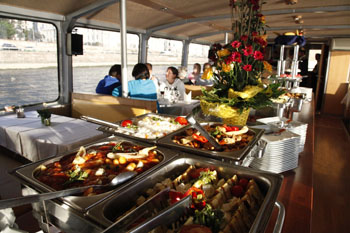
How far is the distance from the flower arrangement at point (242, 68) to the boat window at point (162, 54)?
383 cm

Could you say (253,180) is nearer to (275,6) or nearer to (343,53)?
(275,6)

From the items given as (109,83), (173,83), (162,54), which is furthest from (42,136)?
(162,54)

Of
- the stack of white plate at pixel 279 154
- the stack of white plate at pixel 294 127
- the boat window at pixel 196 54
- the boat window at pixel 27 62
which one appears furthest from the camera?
the boat window at pixel 196 54

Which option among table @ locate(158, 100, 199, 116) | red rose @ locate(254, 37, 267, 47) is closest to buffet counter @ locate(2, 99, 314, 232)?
red rose @ locate(254, 37, 267, 47)

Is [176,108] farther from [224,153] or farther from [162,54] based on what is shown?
[224,153]

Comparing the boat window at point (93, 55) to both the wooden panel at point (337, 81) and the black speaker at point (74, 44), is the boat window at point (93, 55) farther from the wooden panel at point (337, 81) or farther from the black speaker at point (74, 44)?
the wooden panel at point (337, 81)

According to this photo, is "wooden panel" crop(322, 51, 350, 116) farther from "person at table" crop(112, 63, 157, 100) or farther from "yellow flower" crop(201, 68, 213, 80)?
"yellow flower" crop(201, 68, 213, 80)

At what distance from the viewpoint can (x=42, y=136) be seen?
2.74 meters

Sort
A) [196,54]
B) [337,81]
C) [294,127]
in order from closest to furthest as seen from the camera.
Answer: [294,127] < [337,81] < [196,54]

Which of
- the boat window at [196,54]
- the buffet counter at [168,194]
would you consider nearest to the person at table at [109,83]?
the buffet counter at [168,194]

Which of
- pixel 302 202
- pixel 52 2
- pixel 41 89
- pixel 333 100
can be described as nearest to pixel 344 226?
pixel 302 202

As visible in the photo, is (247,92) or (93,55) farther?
(93,55)

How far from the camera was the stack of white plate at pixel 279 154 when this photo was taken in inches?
63.6

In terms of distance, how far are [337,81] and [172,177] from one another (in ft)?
27.7
